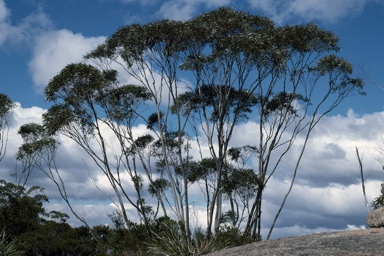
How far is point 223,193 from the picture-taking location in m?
32.7

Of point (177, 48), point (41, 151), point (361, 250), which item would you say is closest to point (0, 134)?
point (41, 151)

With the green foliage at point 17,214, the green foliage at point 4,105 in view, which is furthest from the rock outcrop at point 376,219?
the green foliage at point 4,105

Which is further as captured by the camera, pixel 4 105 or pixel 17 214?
pixel 4 105

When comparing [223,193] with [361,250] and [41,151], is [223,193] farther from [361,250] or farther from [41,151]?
[361,250]

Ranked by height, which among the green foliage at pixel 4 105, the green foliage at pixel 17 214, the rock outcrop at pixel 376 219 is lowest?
the rock outcrop at pixel 376 219

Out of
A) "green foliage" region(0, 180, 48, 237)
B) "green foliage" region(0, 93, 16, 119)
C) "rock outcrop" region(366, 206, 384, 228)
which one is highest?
"green foliage" region(0, 93, 16, 119)

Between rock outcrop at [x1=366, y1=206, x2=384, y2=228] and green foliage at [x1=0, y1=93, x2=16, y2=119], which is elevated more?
green foliage at [x1=0, y1=93, x2=16, y2=119]

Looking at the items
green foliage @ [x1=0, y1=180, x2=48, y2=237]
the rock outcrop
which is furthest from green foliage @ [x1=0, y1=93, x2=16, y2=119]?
the rock outcrop

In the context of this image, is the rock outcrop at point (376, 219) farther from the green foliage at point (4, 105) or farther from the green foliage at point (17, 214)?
the green foliage at point (4, 105)

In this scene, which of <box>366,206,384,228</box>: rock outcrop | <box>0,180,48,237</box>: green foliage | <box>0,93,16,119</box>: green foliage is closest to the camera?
<box>366,206,384,228</box>: rock outcrop

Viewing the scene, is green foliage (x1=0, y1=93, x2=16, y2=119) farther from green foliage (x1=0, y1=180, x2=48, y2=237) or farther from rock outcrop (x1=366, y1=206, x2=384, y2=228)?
rock outcrop (x1=366, y1=206, x2=384, y2=228)

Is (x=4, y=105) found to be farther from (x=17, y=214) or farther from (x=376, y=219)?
(x=376, y=219)

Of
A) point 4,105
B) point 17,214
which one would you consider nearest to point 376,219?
point 17,214

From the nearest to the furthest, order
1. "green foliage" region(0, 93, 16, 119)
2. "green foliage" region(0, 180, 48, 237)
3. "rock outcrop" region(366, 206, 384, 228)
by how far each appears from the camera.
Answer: "rock outcrop" region(366, 206, 384, 228)
"green foliage" region(0, 180, 48, 237)
"green foliage" region(0, 93, 16, 119)
